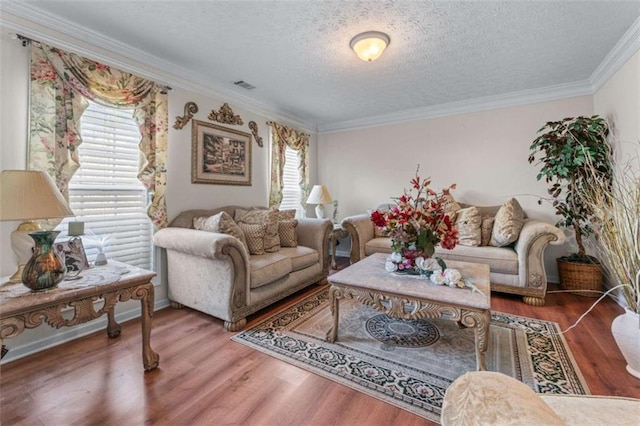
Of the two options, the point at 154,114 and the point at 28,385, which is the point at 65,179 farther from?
the point at 28,385

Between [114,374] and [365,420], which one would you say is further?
[114,374]

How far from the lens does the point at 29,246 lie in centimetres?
175

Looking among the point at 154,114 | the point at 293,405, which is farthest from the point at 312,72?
the point at 293,405

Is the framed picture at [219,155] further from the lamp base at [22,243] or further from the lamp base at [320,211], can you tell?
the lamp base at [22,243]

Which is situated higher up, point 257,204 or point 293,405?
point 257,204

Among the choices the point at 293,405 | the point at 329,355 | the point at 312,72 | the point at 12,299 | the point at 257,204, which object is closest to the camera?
the point at 12,299

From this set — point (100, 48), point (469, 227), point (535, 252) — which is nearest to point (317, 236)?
point (469, 227)

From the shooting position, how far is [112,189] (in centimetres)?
240

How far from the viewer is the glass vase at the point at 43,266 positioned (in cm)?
141

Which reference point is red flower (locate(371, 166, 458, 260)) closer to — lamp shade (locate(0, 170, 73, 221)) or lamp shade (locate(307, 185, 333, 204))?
lamp shade (locate(0, 170, 73, 221))

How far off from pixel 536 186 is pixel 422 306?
2.95 m

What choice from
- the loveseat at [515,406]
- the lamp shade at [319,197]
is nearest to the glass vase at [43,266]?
the loveseat at [515,406]

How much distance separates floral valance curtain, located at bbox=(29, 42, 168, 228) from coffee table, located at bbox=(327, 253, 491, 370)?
211 centimetres

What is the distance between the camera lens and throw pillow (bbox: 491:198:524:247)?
118 inches
